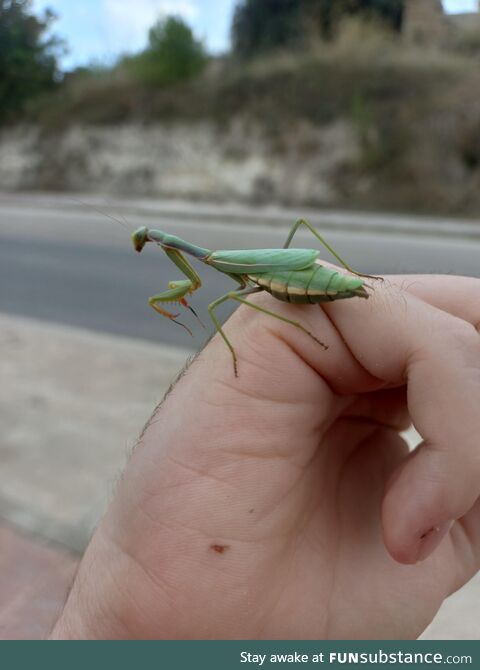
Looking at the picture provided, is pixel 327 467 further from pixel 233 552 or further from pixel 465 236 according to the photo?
pixel 465 236

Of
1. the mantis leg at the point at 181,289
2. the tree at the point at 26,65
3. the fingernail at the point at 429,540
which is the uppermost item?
the tree at the point at 26,65

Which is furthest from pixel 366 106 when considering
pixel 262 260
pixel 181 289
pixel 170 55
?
pixel 262 260

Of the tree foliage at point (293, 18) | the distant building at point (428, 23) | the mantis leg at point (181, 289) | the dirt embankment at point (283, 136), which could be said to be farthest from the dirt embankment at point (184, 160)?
the mantis leg at point (181, 289)

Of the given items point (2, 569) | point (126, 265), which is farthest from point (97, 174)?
point (2, 569)

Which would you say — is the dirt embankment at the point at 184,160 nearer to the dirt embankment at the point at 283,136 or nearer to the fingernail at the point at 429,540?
the dirt embankment at the point at 283,136

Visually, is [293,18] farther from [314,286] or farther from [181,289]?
[314,286]

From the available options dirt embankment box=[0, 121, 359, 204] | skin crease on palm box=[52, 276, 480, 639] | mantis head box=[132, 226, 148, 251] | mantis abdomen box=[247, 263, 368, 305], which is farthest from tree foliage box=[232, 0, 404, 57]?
skin crease on palm box=[52, 276, 480, 639]

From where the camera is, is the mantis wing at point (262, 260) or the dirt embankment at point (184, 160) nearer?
the mantis wing at point (262, 260)
